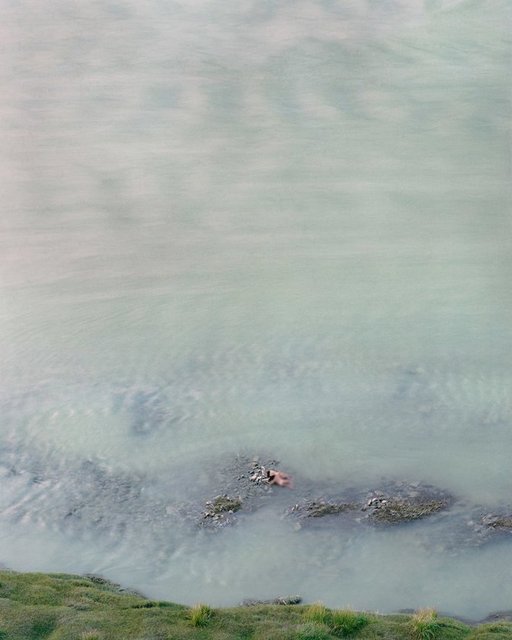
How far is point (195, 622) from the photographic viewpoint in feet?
16.6

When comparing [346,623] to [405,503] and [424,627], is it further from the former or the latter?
[405,503]

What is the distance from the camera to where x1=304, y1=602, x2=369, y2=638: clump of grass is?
4988 mm

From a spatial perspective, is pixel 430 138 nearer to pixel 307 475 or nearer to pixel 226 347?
pixel 226 347

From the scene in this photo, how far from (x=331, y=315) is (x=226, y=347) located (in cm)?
138

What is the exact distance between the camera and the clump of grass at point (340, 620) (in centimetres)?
499

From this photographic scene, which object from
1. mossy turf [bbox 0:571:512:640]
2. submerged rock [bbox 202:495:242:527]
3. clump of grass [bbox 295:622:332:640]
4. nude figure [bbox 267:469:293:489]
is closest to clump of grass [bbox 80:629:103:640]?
mossy turf [bbox 0:571:512:640]

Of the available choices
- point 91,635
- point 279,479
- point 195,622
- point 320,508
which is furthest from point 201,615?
point 279,479

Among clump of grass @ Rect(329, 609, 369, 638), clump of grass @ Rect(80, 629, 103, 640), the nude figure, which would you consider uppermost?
the nude figure

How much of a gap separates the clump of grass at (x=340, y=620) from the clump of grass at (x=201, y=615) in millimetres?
663

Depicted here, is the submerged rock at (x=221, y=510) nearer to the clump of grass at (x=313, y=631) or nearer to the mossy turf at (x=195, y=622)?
the mossy turf at (x=195, y=622)

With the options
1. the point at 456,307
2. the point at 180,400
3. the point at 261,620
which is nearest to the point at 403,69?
the point at 456,307

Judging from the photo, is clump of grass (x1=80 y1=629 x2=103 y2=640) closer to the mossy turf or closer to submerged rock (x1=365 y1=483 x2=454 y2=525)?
the mossy turf

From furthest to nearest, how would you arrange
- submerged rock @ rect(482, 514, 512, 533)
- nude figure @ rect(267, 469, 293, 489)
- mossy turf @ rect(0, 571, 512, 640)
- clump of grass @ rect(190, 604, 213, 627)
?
nude figure @ rect(267, 469, 293, 489) → submerged rock @ rect(482, 514, 512, 533) → clump of grass @ rect(190, 604, 213, 627) → mossy turf @ rect(0, 571, 512, 640)

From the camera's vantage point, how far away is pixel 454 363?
8336mm
